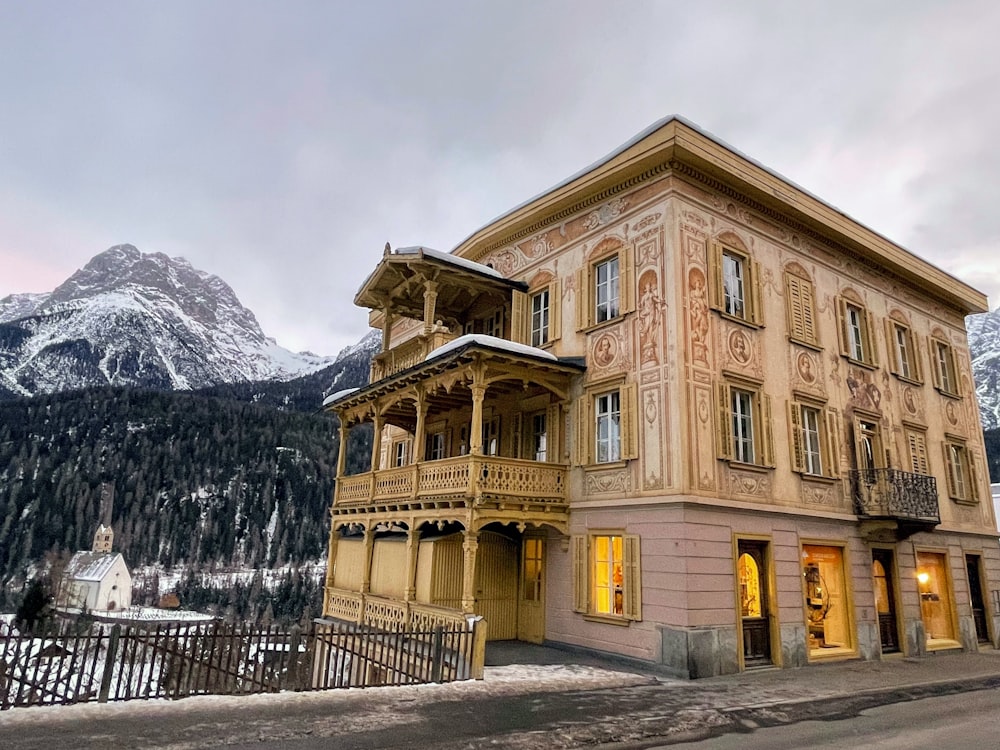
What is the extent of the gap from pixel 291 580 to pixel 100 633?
136500 millimetres

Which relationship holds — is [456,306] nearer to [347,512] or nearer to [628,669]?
[347,512]

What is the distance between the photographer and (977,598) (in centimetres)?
2172

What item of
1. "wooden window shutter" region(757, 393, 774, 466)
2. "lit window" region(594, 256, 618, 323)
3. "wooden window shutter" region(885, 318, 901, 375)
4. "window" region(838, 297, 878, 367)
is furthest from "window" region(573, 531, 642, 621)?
"wooden window shutter" region(885, 318, 901, 375)

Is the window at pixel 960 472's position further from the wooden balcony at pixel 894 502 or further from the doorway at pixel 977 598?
the wooden balcony at pixel 894 502

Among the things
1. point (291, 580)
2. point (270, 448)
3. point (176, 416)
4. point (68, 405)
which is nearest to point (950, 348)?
point (291, 580)

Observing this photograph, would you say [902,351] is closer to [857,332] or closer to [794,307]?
[857,332]

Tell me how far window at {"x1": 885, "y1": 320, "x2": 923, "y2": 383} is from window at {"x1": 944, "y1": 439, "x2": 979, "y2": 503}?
110 inches

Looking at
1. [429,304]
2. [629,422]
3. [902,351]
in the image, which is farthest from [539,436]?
[902,351]

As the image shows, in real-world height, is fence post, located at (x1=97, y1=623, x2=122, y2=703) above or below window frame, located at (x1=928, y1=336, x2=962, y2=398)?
below

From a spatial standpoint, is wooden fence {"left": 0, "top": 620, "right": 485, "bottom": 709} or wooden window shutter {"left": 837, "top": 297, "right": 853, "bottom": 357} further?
wooden window shutter {"left": 837, "top": 297, "right": 853, "bottom": 357}

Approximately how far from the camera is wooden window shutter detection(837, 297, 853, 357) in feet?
64.1

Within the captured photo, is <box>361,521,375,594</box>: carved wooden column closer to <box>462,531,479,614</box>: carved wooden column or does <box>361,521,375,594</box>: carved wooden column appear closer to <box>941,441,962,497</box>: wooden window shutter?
<box>462,531,479,614</box>: carved wooden column

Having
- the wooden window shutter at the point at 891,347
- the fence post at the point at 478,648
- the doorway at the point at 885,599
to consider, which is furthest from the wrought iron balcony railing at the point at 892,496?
the fence post at the point at 478,648

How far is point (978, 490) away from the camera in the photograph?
23047 millimetres
